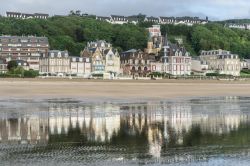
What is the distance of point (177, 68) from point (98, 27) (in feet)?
110

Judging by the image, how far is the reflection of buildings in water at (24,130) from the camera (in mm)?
18375

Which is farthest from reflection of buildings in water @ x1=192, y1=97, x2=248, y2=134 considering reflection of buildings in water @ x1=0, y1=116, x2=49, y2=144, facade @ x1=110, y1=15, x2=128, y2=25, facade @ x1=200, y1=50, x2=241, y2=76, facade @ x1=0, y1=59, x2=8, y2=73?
facade @ x1=110, y1=15, x2=128, y2=25

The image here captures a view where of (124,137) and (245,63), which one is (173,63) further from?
(124,137)

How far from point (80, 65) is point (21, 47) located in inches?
597

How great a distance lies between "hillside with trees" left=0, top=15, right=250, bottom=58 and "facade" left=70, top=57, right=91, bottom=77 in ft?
50.5

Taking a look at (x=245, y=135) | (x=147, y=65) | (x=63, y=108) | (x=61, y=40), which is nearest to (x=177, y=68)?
(x=147, y=65)

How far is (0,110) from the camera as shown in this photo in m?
29.0

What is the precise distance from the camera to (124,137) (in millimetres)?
18766

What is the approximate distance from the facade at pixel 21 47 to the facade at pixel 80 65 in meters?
9.28

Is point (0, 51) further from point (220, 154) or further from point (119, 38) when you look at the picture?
point (220, 154)

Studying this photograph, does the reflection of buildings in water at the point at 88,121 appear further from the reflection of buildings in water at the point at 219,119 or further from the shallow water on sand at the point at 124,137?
the reflection of buildings in water at the point at 219,119

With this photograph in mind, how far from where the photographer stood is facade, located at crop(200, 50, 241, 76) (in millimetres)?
116000

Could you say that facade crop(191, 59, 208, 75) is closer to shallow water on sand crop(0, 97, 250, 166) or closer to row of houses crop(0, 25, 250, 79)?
row of houses crop(0, 25, 250, 79)

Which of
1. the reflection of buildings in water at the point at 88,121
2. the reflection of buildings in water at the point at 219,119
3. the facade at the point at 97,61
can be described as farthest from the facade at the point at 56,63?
the reflection of buildings in water at the point at 219,119
